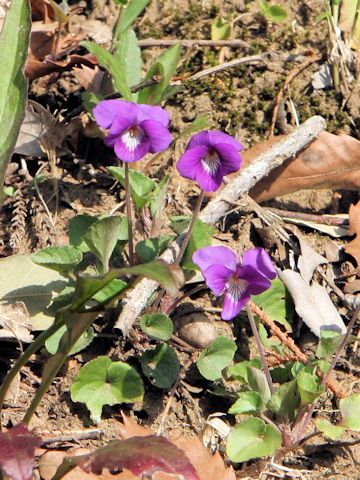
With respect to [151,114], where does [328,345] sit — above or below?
below

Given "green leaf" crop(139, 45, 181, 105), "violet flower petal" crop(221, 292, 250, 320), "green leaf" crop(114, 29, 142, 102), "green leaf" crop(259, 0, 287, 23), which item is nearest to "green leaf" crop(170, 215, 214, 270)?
"violet flower petal" crop(221, 292, 250, 320)

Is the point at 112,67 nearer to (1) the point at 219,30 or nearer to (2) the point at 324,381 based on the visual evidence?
(1) the point at 219,30

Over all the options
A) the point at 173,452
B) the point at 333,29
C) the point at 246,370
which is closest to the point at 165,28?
the point at 333,29

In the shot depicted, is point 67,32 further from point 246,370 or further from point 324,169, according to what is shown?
point 246,370

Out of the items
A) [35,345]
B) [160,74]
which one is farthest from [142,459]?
[160,74]

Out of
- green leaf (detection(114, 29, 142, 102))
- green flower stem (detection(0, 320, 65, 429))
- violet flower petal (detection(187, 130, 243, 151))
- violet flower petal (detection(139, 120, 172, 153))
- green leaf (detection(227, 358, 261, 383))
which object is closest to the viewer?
green flower stem (detection(0, 320, 65, 429))

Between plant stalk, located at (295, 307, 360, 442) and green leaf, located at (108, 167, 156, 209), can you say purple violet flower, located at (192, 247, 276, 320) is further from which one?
green leaf, located at (108, 167, 156, 209)

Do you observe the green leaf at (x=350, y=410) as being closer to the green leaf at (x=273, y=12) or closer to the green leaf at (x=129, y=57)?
the green leaf at (x=129, y=57)
